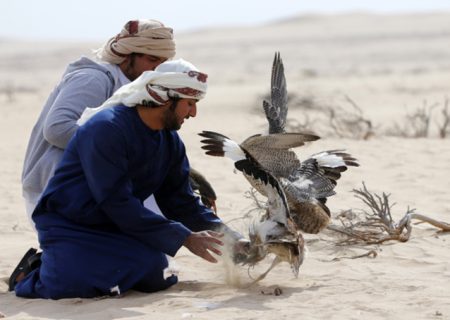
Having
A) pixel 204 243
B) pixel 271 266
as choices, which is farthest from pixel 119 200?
pixel 271 266

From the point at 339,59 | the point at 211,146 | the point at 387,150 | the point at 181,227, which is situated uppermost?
the point at 211,146

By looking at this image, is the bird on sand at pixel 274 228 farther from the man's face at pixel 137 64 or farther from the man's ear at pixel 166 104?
the man's face at pixel 137 64

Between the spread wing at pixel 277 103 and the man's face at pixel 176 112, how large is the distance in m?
0.82

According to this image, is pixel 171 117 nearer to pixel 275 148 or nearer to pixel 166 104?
pixel 166 104

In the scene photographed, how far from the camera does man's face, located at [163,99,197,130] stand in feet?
15.1

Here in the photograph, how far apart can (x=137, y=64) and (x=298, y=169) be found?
1052mm

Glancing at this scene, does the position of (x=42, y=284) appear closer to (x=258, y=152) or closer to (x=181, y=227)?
(x=181, y=227)

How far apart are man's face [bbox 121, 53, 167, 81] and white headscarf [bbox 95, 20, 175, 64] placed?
34 mm

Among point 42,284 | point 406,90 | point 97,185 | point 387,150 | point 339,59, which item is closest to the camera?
point 97,185

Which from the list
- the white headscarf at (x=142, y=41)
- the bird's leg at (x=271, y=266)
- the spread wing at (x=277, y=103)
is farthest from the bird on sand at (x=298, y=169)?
the white headscarf at (x=142, y=41)

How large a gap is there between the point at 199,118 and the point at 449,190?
10.1 metres

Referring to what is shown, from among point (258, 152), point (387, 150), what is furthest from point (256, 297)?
point (387, 150)

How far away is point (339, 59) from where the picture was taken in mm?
42219

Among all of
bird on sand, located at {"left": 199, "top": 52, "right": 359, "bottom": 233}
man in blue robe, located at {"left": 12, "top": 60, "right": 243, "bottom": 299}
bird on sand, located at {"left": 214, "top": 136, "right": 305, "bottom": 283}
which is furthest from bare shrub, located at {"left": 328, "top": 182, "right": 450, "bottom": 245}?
man in blue robe, located at {"left": 12, "top": 60, "right": 243, "bottom": 299}
